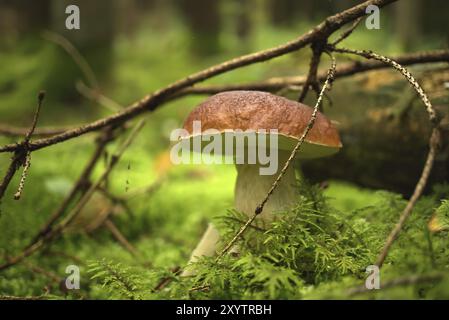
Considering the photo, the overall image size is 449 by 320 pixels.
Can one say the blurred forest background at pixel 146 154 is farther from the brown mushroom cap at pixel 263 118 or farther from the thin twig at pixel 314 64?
the brown mushroom cap at pixel 263 118

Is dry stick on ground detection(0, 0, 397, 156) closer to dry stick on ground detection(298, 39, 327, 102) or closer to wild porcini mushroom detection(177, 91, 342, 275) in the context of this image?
dry stick on ground detection(298, 39, 327, 102)

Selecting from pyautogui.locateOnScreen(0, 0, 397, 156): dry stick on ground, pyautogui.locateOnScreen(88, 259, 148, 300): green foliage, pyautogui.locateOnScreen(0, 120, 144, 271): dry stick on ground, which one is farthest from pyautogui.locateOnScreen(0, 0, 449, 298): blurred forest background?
pyautogui.locateOnScreen(88, 259, 148, 300): green foliage

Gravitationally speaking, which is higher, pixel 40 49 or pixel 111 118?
pixel 40 49

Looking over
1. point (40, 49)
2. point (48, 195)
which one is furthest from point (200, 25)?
point (48, 195)

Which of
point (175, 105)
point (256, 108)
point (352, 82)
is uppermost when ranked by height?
point (175, 105)

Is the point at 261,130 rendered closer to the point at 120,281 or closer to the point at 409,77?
the point at 409,77
